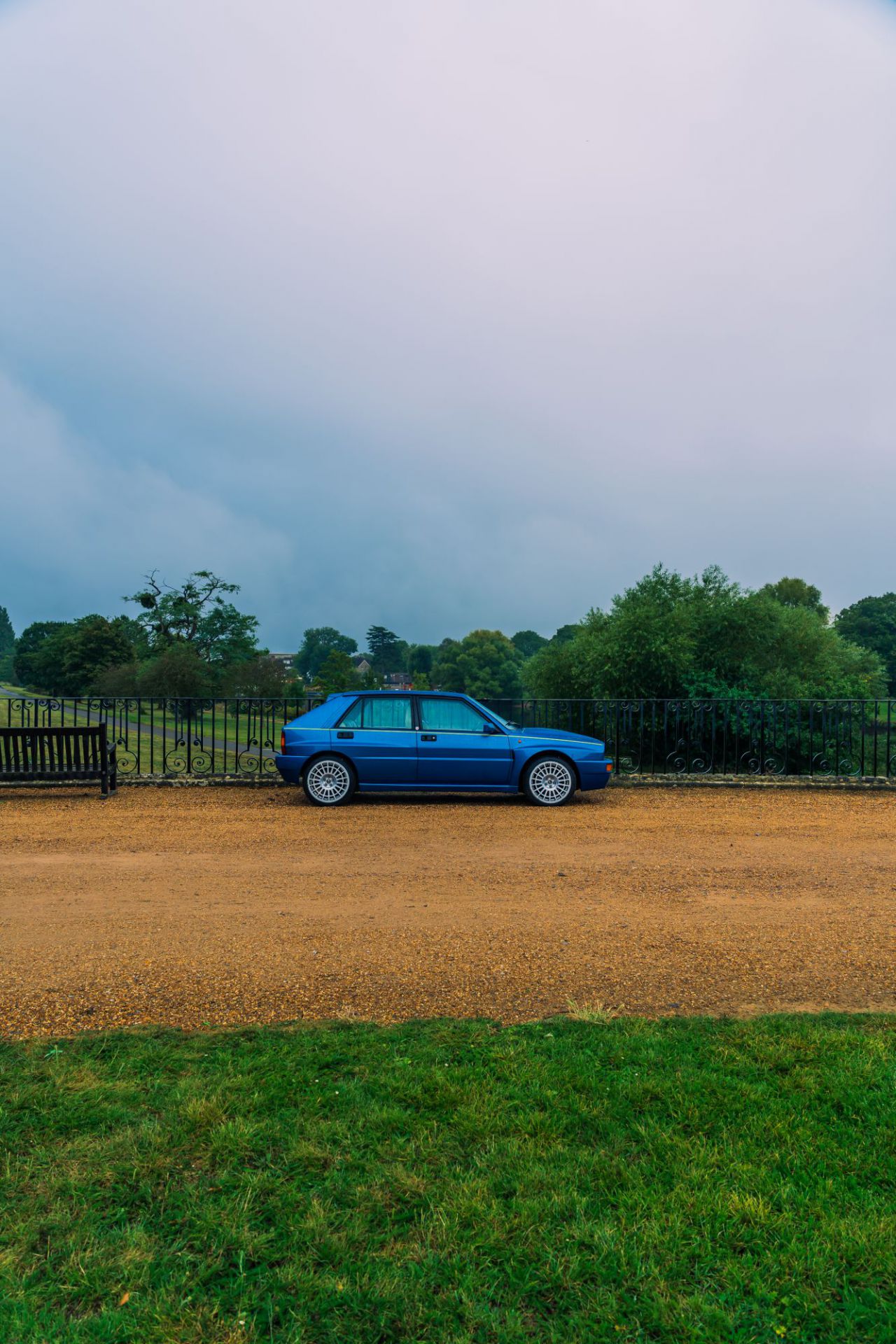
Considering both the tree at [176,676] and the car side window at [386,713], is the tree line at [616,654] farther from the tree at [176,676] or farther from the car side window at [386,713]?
the car side window at [386,713]

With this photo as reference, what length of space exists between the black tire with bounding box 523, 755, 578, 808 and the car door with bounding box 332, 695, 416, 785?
5.03 feet

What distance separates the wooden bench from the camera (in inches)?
420

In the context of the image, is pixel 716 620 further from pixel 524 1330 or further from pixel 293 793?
pixel 524 1330

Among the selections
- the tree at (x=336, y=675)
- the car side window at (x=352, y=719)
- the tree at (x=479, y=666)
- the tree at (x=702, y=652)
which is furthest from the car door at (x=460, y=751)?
the tree at (x=479, y=666)

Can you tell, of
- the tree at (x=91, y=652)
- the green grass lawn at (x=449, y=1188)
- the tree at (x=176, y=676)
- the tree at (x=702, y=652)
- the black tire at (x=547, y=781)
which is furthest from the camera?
the tree at (x=91, y=652)

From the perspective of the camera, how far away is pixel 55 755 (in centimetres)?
1091

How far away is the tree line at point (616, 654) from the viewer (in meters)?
19.2

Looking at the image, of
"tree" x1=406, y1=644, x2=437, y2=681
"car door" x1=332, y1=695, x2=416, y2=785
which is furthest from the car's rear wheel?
"tree" x1=406, y1=644, x2=437, y2=681

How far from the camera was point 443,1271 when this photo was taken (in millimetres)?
2225

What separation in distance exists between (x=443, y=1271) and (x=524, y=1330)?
28cm

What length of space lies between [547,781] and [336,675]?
33.3 m

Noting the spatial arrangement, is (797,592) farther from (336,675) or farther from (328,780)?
(328,780)

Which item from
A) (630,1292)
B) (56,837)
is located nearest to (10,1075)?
(630,1292)

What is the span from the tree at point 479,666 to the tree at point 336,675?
1146 cm
